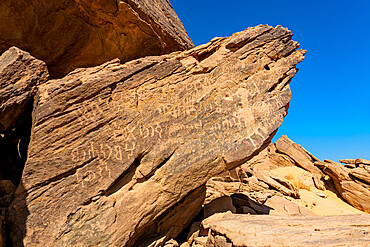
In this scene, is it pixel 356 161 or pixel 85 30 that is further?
pixel 356 161

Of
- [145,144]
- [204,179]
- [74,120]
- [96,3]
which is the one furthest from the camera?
[96,3]

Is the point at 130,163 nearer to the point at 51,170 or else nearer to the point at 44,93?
the point at 51,170

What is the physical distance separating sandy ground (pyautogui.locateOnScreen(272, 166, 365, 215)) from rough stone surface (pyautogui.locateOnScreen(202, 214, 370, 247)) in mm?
9208

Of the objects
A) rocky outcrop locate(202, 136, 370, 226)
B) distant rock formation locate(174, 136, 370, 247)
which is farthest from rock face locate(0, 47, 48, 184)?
rocky outcrop locate(202, 136, 370, 226)

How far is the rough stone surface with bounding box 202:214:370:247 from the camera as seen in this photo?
544cm

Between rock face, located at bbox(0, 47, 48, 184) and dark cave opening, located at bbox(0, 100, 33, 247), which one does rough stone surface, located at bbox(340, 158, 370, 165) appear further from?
dark cave opening, located at bbox(0, 100, 33, 247)

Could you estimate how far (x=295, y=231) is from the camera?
627 centimetres

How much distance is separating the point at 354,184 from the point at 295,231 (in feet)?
53.9

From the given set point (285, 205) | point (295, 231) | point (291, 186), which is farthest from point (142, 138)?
point (291, 186)

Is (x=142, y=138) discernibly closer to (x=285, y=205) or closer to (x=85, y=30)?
(x=85, y=30)

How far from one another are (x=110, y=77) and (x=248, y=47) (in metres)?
6.78

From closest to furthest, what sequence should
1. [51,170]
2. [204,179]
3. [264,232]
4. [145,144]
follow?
1. [264,232]
2. [51,170]
3. [145,144]
4. [204,179]

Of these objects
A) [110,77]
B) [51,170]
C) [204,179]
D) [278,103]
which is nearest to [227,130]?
[204,179]

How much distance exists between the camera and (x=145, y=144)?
8359 mm
